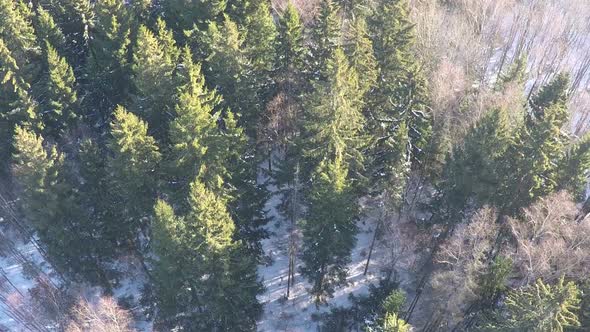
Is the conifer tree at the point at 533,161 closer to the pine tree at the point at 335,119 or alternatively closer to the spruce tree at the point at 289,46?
the pine tree at the point at 335,119

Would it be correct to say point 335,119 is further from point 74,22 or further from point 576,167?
point 74,22

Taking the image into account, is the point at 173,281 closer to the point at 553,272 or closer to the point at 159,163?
the point at 159,163

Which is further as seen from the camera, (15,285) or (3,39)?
(15,285)

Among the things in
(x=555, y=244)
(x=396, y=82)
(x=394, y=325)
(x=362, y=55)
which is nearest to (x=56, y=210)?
(x=362, y=55)

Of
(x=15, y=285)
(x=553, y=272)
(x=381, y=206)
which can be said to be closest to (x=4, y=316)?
(x=15, y=285)

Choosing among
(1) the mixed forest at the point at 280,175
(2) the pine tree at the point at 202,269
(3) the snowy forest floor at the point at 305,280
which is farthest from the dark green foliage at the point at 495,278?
(2) the pine tree at the point at 202,269

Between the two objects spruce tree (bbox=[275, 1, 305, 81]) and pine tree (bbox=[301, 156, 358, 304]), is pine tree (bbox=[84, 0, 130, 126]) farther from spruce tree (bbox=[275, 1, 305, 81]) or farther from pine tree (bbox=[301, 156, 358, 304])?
pine tree (bbox=[301, 156, 358, 304])

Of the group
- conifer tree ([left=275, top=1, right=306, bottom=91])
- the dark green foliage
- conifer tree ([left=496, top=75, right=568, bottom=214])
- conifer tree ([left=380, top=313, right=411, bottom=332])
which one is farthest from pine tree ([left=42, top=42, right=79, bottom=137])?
the dark green foliage
